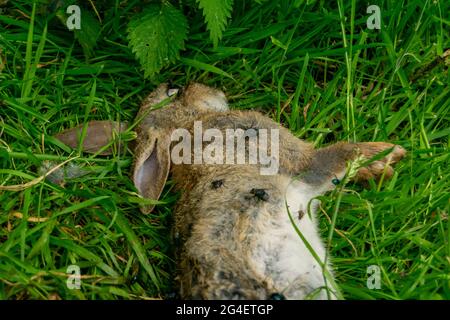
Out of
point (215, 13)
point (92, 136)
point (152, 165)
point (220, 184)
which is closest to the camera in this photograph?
point (220, 184)

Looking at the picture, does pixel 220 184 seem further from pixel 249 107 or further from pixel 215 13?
pixel 249 107

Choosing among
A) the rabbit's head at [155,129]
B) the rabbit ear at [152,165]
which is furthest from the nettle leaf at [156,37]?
the rabbit ear at [152,165]

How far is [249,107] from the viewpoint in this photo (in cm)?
522

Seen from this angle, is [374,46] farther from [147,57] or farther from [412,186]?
[147,57]

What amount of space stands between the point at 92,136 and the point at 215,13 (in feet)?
3.69

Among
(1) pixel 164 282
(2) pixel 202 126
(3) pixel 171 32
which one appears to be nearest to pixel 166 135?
(2) pixel 202 126

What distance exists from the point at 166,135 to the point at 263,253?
1265 millimetres

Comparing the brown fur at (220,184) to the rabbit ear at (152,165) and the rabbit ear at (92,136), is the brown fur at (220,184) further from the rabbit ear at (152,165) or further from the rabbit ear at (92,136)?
the rabbit ear at (92,136)

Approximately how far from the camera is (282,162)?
4.41 m

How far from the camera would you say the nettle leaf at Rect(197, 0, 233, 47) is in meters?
4.44

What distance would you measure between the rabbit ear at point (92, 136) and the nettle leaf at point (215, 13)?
3.04ft

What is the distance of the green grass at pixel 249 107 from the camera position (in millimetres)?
4195

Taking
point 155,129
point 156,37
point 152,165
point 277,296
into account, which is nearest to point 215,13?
point 156,37
